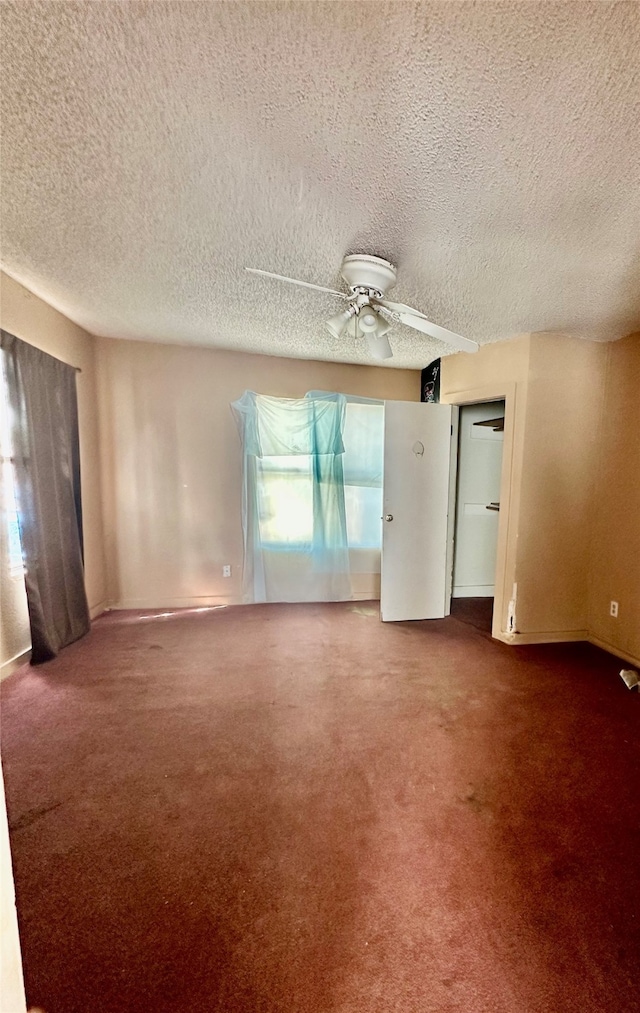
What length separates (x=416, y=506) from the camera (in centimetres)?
325

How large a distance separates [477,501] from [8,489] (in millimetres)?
3975

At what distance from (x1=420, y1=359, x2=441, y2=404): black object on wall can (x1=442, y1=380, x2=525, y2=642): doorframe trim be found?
0.68m

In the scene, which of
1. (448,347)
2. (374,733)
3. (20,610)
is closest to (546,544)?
(448,347)

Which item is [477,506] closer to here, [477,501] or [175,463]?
[477,501]

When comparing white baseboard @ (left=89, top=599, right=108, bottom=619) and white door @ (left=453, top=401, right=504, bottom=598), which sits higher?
white door @ (left=453, top=401, right=504, bottom=598)

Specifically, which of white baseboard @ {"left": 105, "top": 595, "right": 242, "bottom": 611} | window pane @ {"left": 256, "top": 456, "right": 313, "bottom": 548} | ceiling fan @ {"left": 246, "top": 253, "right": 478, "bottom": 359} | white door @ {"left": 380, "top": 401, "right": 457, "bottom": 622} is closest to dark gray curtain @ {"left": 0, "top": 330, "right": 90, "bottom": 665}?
white baseboard @ {"left": 105, "top": 595, "right": 242, "bottom": 611}

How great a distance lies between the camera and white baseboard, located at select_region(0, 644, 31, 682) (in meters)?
2.34

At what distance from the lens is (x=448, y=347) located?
123 inches

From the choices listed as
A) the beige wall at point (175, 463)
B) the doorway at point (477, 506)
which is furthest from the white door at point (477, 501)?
the beige wall at point (175, 463)

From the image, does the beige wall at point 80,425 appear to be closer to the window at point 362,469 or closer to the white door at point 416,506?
the window at point 362,469

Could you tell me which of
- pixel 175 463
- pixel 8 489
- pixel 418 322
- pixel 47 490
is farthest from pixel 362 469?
pixel 8 489

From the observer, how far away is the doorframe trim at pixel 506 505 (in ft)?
9.36

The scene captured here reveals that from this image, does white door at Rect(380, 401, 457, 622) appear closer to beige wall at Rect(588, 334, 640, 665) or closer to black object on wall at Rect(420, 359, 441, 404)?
black object on wall at Rect(420, 359, 441, 404)

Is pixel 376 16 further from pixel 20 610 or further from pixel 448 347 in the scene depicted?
pixel 20 610
